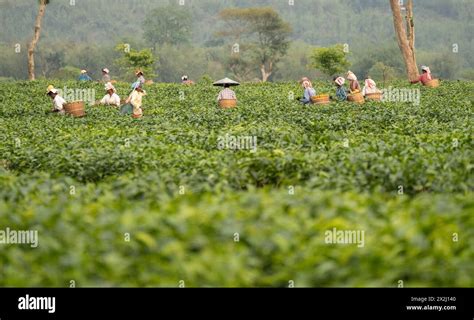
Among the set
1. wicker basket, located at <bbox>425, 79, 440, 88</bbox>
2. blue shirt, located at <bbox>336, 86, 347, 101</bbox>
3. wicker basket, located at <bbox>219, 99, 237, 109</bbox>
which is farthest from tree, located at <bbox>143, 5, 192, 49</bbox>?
wicker basket, located at <bbox>219, 99, 237, 109</bbox>

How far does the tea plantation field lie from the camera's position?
5172 mm

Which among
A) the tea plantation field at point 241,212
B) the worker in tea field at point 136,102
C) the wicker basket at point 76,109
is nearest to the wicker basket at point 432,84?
the worker in tea field at point 136,102

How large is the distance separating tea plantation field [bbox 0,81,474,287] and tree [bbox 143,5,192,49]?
105365 mm

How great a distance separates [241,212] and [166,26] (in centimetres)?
11410

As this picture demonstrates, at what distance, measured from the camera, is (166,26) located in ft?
386

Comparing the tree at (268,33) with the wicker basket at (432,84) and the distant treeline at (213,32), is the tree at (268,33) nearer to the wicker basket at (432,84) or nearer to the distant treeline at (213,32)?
the distant treeline at (213,32)

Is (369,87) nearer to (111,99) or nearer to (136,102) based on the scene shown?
(136,102)

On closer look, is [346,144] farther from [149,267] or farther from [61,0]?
[61,0]

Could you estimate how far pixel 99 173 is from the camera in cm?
1007

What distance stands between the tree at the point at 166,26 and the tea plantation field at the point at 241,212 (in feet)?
346

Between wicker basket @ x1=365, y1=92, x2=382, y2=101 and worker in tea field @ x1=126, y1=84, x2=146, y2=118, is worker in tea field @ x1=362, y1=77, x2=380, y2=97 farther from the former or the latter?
worker in tea field @ x1=126, y1=84, x2=146, y2=118

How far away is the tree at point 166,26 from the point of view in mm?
115938

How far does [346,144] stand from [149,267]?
6317 millimetres
